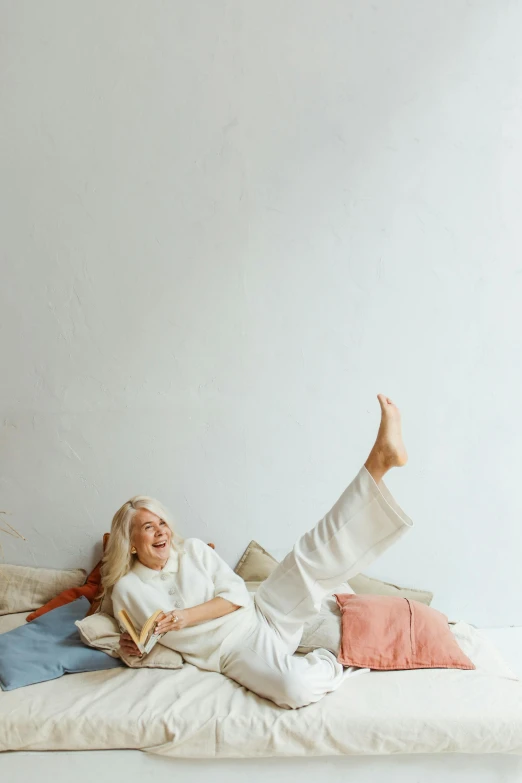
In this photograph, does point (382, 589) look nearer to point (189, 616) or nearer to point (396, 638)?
point (396, 638)

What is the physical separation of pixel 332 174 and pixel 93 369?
1.28 meters

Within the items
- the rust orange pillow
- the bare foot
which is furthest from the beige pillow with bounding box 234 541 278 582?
the bare foot

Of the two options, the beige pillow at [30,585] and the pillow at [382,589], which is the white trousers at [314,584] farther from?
the beige pillow at [30,585]

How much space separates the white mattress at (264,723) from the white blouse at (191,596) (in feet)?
0.72

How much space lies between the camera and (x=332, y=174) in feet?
9.89

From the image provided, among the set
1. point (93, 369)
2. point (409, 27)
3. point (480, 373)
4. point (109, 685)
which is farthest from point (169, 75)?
point (109, 685)

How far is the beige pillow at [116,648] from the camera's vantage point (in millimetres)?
2389

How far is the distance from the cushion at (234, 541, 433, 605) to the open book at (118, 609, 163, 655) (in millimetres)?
727

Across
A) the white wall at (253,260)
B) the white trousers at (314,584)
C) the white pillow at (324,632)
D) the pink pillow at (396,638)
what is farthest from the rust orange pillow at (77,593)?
the pink pillow at (396,638)

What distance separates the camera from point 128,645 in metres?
2.33

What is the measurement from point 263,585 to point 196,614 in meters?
0.26

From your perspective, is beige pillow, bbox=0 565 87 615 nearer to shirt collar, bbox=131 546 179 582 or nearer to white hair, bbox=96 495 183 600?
white hair, bbox=96 495 183 600

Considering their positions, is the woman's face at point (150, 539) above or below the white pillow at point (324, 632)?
above

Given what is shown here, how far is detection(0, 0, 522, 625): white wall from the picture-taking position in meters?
2.97
